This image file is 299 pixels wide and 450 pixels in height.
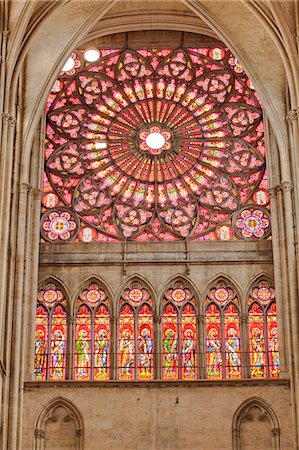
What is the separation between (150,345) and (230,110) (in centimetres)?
697

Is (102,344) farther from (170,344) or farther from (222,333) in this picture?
(222,333)

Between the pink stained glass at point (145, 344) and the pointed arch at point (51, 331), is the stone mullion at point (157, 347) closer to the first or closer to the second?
the pink stained glass at point (145, 344)

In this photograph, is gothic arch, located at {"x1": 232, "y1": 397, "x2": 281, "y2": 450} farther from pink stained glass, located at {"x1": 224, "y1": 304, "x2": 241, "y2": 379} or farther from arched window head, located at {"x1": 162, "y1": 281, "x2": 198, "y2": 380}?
arched window head, located at {"x1": 162, "y1": 281, "x2": 198, "y2": 380}

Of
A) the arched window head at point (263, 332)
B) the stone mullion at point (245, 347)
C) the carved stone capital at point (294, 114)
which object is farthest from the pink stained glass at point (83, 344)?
the carved stone capital at point (294, 114)

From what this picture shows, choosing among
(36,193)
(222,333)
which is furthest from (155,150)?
(222,333)

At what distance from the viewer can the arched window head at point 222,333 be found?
1131 inches

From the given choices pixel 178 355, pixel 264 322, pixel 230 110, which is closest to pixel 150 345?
pixel 178 355

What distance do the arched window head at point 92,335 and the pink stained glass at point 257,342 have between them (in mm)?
3458

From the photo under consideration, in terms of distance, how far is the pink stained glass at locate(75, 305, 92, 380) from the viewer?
94.4ft

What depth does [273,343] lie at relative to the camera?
29.0m

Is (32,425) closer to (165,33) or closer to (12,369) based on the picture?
(12,369)

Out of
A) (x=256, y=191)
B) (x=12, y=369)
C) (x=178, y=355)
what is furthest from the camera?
(x=256, y=191)

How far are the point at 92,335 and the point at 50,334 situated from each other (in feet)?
3.36

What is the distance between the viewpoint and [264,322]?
1148 inches
